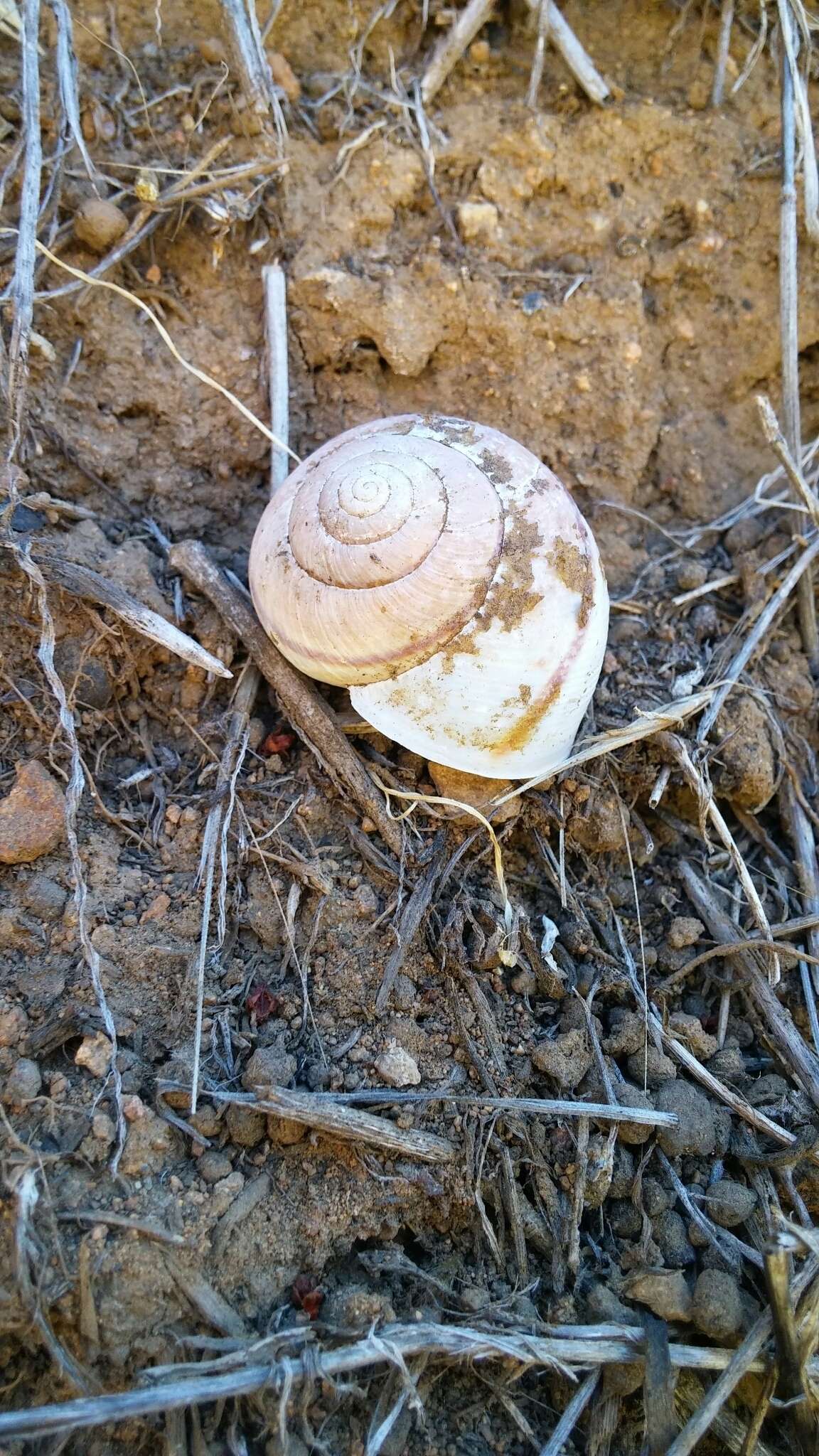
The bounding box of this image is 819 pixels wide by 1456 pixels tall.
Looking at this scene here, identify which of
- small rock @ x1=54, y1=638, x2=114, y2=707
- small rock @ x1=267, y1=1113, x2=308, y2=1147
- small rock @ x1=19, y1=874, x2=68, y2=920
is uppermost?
small rock @ x1=54, y1=638, x2=114, y2=707

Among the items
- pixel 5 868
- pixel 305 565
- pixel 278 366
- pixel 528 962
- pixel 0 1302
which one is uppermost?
pixel 278 366

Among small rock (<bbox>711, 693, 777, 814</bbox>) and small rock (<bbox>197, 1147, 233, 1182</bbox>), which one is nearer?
small rock (<bbox>197, 1147, 233, 1182</bbox>)

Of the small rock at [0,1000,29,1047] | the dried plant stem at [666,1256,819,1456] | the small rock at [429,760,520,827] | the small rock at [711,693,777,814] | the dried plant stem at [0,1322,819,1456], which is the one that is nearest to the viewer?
the dried plant stem at [0,1322,819,1456]

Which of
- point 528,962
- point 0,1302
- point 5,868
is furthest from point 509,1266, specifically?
point 5,868

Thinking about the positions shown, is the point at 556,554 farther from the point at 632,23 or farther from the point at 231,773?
the point at 632,23

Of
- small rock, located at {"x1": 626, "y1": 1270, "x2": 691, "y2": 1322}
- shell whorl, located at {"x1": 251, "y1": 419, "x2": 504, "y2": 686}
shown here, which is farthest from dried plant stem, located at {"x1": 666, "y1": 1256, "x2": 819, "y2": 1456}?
shell whorl, located at {"x1": 251, "y1": 419, "x2": 504, "y2": 686}

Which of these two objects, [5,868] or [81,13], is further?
[81,13]

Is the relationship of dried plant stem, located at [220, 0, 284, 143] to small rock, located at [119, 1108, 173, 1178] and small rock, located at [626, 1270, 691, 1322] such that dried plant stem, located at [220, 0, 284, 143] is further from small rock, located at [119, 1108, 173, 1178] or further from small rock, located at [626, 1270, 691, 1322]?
small rock, located at [626, 1270, 691, 1322]

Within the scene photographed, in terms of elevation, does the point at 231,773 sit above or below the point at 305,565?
below

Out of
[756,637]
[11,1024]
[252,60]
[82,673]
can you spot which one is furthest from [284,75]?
[11,1024]
